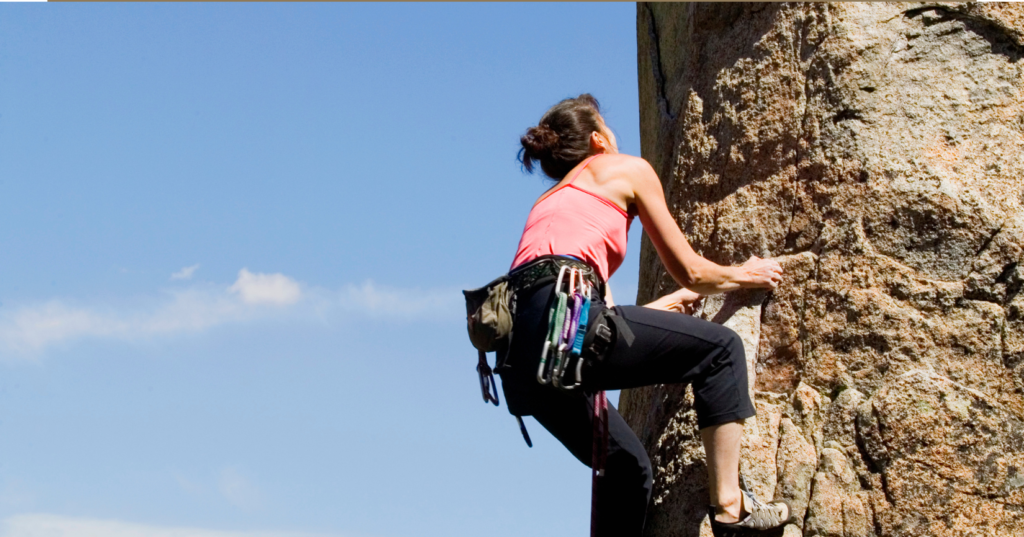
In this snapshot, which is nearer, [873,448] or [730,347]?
[730,347]

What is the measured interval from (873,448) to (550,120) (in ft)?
5.88

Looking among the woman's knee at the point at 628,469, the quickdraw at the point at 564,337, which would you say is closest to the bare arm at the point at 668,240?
the quickdraw at the point at 564,337

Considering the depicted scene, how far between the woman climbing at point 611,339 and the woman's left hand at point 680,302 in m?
0.46

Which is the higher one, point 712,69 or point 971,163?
point 712,69

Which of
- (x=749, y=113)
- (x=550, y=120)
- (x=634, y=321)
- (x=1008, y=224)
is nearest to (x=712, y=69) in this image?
(x=749, y=113)

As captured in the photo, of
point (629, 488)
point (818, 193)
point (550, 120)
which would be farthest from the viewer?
point (818, 193)

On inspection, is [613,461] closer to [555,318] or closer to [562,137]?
[555,318]

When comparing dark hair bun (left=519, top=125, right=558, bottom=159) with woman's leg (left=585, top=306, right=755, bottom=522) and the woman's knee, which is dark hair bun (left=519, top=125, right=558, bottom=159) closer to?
woman's leg (left=585, top=306, right=755, bottom=522)

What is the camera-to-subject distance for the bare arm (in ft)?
13.0

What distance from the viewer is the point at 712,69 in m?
5.09


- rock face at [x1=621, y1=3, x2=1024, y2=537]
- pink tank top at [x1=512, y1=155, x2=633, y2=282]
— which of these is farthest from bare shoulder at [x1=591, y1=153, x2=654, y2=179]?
rock face at [x1=621, y1=3, x2=1024, y2=537]

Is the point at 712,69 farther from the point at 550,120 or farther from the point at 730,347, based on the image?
the point at 730,347

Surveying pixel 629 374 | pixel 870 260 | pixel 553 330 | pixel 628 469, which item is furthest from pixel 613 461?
pixel 870 260

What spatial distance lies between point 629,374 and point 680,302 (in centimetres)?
103
